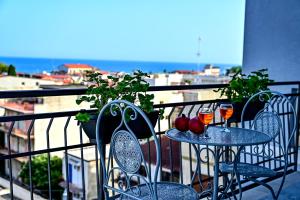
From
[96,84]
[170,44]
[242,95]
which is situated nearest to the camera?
[96,84]

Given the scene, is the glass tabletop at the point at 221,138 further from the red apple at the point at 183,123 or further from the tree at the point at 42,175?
the tree at the point at 42,175

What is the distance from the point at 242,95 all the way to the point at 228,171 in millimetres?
857

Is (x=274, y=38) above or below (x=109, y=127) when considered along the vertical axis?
above

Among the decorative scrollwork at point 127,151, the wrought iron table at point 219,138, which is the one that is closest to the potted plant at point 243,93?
the wrought iron table at point 219,138

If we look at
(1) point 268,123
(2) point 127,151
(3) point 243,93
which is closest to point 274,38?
(3) point 243,93

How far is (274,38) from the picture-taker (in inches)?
181

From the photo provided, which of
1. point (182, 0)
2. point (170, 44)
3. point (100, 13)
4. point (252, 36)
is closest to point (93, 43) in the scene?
point (100, 13)

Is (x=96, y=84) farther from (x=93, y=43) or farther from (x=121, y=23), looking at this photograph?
(x=93, y=43)

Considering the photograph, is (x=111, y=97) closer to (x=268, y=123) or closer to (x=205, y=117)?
(x=205, y=117)

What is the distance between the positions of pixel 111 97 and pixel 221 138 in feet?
2.25

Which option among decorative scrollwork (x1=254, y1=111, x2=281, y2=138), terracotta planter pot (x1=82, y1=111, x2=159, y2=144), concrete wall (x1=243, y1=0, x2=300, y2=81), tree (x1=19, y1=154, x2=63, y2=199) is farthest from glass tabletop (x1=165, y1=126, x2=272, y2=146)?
tree (x1=19, y1=154, x2=63, y2=199)

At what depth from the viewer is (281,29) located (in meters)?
4.52

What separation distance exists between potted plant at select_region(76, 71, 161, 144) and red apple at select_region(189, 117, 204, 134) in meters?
0.26

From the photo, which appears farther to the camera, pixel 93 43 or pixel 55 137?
pixel 93 43
